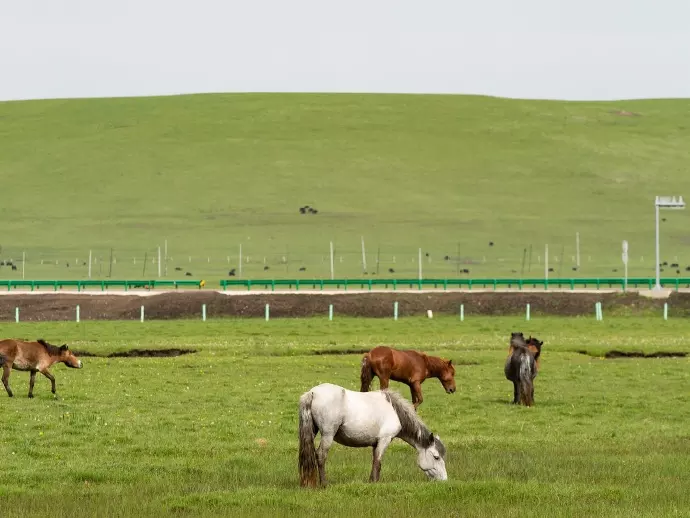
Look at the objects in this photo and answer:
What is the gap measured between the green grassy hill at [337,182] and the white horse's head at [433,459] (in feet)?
317

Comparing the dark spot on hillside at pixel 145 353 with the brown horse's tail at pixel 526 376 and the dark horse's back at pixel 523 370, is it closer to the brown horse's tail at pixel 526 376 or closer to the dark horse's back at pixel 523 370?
the dark horse's back at pixel 523 370

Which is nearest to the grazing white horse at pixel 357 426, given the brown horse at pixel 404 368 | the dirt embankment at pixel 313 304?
the brown horse at pixel 404 368


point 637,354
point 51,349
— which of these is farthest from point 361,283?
point 51,349

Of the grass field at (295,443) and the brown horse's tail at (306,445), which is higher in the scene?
the brown horse's tail at (306,445)

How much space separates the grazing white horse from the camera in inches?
693

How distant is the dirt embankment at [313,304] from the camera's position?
7162 cm

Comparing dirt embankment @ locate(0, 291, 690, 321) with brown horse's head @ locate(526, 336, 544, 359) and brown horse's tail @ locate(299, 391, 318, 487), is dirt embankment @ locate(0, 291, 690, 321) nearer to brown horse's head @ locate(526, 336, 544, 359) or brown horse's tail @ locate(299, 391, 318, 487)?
brown horse's head @ locate(526, 336, 544, 359)

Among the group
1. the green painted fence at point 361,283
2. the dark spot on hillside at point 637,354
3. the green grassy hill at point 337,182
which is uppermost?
the green grassy hill at point 337,182

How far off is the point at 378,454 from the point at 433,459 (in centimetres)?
86

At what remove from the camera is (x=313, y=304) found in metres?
73.6

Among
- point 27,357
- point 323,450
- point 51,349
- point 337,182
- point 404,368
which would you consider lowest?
point 323,450

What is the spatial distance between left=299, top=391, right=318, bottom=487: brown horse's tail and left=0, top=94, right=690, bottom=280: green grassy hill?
96792 mm

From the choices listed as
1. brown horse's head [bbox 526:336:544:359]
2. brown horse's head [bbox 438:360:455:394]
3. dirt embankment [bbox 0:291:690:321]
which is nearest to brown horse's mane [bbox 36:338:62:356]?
brown horse's head [bbox 438:360:455:394]

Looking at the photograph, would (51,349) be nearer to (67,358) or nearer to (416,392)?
(67,358)
